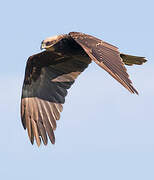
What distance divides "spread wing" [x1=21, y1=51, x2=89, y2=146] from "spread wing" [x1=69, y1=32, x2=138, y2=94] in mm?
1808

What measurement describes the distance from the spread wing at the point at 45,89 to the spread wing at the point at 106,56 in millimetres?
1808

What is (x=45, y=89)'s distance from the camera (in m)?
20.9

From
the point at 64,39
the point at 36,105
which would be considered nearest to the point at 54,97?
the point at 36,105

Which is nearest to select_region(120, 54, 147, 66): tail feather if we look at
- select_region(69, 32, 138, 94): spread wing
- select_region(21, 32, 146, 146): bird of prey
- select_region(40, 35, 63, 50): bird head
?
select_region(21, 32, 146, 146): bird of prey

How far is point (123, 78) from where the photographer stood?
1658 centimetres

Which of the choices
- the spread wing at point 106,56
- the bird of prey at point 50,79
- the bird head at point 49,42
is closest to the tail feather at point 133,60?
the bird of prey at point 50,79

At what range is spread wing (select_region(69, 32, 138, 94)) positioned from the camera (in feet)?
54.1

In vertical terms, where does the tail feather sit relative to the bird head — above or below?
below

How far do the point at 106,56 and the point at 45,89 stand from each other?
148 inches

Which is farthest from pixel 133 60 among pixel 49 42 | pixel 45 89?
pixel 45 89

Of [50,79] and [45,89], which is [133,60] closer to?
[50,79]

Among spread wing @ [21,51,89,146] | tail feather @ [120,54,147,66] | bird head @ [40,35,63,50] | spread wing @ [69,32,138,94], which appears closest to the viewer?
spread wing @ [69,32,138,94]

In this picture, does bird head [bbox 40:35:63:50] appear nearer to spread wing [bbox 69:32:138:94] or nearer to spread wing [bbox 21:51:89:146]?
spread wing [bbox 69:32:138:94]

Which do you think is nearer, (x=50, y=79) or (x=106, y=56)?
(x=106, y=56)
